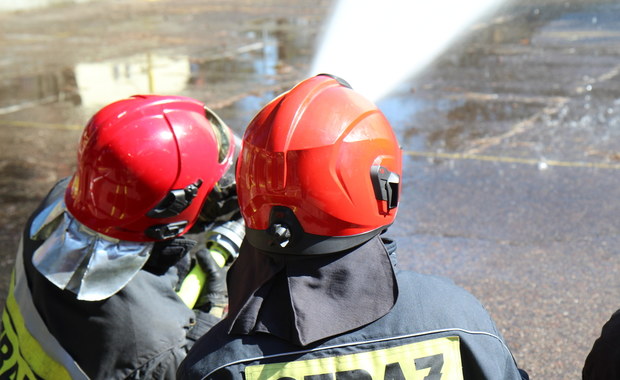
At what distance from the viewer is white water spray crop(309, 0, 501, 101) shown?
351 inches

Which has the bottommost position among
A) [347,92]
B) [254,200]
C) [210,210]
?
[210,210]

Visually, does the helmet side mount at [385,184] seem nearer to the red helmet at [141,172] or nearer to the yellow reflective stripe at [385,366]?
the yellow reflective stripe at [385,366]

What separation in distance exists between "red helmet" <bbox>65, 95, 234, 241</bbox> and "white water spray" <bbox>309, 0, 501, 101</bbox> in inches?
205

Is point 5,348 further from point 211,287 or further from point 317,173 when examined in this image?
point 317,173

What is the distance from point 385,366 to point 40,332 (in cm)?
136

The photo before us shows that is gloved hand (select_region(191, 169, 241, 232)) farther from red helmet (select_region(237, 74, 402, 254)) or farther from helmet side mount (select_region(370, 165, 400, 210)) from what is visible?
helmet side mount (select_region(370, 165, 400, 210))

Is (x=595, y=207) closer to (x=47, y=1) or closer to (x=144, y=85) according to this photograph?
(x=144, y=85)

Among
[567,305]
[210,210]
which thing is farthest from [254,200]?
[567,305]

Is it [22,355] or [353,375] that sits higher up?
[353,375]

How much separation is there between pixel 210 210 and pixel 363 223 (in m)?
1.24

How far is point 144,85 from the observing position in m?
9.85

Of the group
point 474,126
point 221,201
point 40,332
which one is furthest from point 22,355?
point 474,126

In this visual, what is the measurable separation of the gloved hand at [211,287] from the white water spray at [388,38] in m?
5.19

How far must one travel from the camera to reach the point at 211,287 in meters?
2.93
